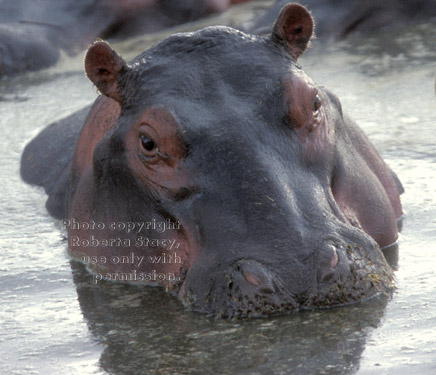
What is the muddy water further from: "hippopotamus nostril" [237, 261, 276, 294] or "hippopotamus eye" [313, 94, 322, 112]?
"hippopotamus eye" [313, 94, 322, 112]

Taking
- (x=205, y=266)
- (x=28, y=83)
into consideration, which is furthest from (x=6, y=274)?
(x=28, y=83)

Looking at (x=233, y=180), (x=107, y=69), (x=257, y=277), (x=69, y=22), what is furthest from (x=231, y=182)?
(x=69, y=22)

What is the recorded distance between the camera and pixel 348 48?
9906 millimetres

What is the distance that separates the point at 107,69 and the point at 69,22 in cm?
660

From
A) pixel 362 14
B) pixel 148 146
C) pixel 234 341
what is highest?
pixel 362 14

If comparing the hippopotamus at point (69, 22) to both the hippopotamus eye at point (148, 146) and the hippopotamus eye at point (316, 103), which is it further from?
the hippopotamus eye at point (316, 103)

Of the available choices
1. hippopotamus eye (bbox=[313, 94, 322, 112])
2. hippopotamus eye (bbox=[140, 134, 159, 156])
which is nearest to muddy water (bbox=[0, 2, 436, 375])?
hippopotamus eye (bbox=[140, 134, 159, 156])

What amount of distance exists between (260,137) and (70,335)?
106 centimetres

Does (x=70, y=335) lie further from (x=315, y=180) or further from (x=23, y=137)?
(x=23, y=137)

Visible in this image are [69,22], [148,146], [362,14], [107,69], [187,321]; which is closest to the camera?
[187,321]

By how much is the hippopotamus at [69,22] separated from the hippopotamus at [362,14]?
55.5 inches

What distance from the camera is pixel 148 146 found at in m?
4.46

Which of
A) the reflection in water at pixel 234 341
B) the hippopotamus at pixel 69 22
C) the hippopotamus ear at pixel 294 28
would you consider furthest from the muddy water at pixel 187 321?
the hippopotamus at pixel 69 22

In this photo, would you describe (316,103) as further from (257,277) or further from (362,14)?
(362,14)
